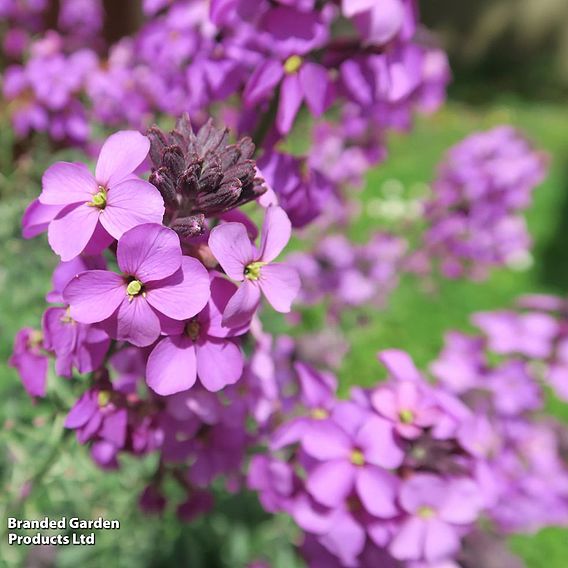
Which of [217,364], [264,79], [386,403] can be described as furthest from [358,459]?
[264,79]

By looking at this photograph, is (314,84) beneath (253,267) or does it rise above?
above

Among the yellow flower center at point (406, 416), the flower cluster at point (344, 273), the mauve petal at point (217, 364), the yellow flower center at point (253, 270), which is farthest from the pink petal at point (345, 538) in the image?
the flower cluster at point (344, 273)

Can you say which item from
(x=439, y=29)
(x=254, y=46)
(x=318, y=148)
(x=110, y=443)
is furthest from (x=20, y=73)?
(x=439, y=29)

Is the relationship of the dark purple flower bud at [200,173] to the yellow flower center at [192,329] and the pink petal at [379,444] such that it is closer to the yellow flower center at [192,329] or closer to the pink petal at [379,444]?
the yellow flower center at [192,329]

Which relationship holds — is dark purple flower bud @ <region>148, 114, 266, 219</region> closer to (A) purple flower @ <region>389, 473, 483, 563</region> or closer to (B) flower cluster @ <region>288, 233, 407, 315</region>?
(A) purple flower @ <region>389, 473, 483, 563</region>

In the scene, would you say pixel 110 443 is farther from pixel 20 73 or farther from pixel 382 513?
pixel 20 73

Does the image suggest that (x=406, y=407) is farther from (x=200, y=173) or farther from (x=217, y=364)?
(x=200, y=173)
